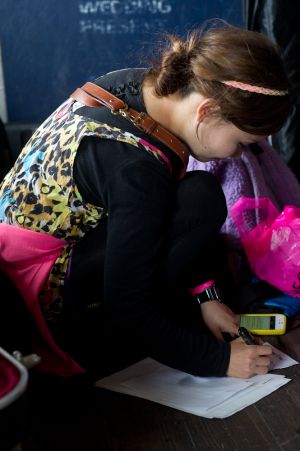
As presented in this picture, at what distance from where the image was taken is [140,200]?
1.03 meters

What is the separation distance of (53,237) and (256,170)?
577 mm

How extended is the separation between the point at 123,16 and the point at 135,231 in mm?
1234

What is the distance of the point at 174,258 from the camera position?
3.92ft

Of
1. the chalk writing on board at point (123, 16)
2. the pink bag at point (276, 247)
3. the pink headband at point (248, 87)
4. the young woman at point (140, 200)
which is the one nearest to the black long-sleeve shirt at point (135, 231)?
the young woman at point (140, 200)

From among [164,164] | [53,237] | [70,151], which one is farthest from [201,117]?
[53,237]

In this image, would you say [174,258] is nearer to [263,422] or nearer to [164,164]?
[164,164]

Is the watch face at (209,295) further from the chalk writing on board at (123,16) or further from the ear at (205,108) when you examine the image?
the chalk writing on board at (123,16)

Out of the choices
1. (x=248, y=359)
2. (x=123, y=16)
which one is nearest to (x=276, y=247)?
(x=248, y=359)

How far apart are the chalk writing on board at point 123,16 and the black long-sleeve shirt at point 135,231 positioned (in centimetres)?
98

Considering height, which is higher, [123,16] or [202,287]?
[123,16]

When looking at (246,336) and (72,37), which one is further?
(72,37)

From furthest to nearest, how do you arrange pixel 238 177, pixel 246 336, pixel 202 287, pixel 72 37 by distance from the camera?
pixel 72 37 → pixel 238 177 → pixel 202 287 → pixel 246 336

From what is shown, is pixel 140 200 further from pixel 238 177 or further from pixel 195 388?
pixel 238 177

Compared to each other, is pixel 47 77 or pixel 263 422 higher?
pixel 47 77
